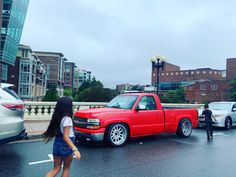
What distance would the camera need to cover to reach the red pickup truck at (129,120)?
7516 millimetres

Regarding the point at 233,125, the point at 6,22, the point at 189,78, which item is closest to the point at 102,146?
the point at 233,125

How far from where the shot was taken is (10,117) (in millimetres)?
5883

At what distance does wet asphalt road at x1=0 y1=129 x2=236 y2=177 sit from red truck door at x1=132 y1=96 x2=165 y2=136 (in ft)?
1.45

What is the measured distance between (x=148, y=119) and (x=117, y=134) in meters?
1.33

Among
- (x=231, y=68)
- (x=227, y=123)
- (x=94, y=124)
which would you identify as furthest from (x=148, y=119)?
(x=231, y=68)

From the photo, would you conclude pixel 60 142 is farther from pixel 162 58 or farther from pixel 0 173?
pixel 162 58

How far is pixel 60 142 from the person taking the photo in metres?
3.83

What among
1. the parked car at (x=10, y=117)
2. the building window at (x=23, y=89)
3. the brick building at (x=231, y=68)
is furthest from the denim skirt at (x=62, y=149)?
the brick building at (x=231, y=68)

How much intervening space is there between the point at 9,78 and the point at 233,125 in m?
64.7

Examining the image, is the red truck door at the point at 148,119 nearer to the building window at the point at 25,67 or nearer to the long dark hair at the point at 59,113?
the long dark hair at the point at 59,113

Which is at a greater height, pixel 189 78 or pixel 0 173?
pixel 189 78

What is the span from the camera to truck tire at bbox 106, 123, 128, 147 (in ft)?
24.9

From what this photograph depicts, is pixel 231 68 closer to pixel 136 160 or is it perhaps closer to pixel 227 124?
pixel 227 124

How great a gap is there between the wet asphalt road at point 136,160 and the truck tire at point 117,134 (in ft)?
0.73
